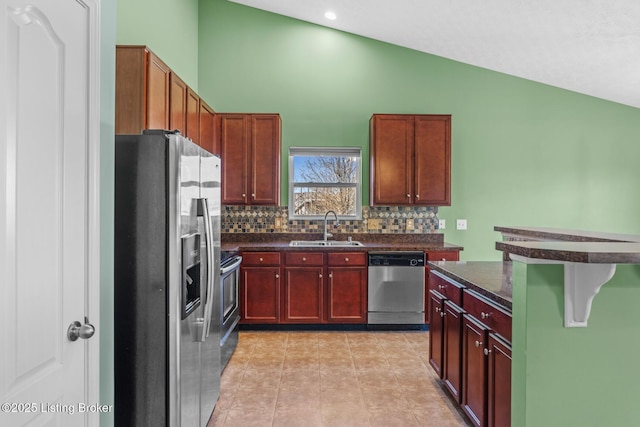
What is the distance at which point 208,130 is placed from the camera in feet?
12.7

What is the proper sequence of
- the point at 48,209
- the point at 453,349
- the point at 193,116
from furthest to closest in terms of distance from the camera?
1. the point at 193,116
2. the point at 453,349
3. the point at 48,209

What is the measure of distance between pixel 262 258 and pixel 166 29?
2370 mm

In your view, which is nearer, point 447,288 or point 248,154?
point 447,288

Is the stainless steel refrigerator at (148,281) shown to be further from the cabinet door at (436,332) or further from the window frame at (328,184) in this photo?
the window frame at (328,184)

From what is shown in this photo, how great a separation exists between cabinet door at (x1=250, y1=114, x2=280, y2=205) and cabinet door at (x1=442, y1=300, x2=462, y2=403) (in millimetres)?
2346

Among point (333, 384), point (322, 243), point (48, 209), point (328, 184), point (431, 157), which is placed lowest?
point (333, 384)

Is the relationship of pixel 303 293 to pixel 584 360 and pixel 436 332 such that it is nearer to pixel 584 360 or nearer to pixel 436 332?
pixel 436 332

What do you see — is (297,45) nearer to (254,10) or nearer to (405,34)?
(254,10)

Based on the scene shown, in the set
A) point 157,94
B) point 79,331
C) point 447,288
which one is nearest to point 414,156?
point 447,288

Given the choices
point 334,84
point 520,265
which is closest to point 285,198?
point 334,84

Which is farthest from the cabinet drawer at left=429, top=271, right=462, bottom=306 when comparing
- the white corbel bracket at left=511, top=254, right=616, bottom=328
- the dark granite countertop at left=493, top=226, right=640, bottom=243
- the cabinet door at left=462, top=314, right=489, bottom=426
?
the white corbel bracket at left=511, top=254, right=616, bottom=328

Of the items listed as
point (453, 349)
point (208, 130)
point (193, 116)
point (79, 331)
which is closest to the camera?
point (79, 331)

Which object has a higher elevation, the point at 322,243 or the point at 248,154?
the point at 248,154

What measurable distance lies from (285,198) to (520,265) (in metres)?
3.35
